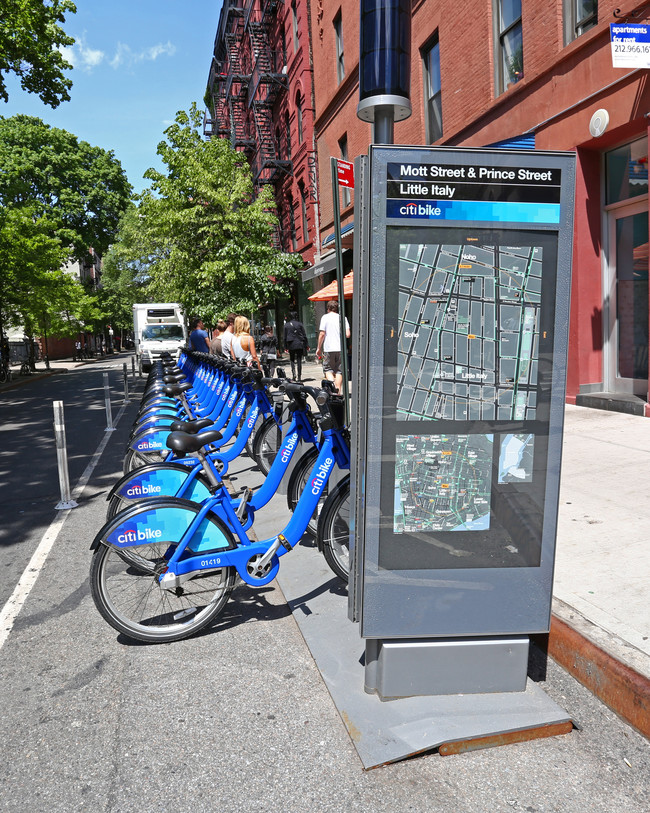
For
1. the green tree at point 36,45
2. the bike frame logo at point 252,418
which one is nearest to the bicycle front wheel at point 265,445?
the bike frame logo at point 252,418

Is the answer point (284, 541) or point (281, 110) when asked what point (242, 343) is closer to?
point (284, 541)

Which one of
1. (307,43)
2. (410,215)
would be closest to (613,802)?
(410,215)

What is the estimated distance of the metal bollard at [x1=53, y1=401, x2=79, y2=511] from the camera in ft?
21.7

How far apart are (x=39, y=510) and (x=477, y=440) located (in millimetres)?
5309

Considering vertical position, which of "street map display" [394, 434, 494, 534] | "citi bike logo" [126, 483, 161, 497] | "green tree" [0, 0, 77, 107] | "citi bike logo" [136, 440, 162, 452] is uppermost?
"green tree" [0, 0, 77, 107]

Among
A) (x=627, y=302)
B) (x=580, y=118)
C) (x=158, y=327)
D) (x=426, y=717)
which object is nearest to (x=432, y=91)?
(x=580, y=118)

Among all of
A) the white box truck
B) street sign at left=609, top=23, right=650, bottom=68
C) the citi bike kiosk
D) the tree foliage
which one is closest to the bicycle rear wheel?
the citi bike kiosk

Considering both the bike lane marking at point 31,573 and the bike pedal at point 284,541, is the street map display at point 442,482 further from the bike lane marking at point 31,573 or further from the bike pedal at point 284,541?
the bike lane marking at point 31,573

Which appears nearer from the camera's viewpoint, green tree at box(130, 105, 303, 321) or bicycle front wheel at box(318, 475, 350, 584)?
bicycle front wheel at box(318, 475, 350, 584)

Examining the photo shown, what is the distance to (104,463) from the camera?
29.7ft

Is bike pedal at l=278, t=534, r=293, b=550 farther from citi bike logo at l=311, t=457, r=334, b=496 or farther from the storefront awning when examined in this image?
the storefront awning

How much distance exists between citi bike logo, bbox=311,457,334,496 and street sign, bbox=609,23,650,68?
6107mm

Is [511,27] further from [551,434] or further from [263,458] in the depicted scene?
[551,434]

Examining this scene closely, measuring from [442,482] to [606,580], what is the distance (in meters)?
1.63
